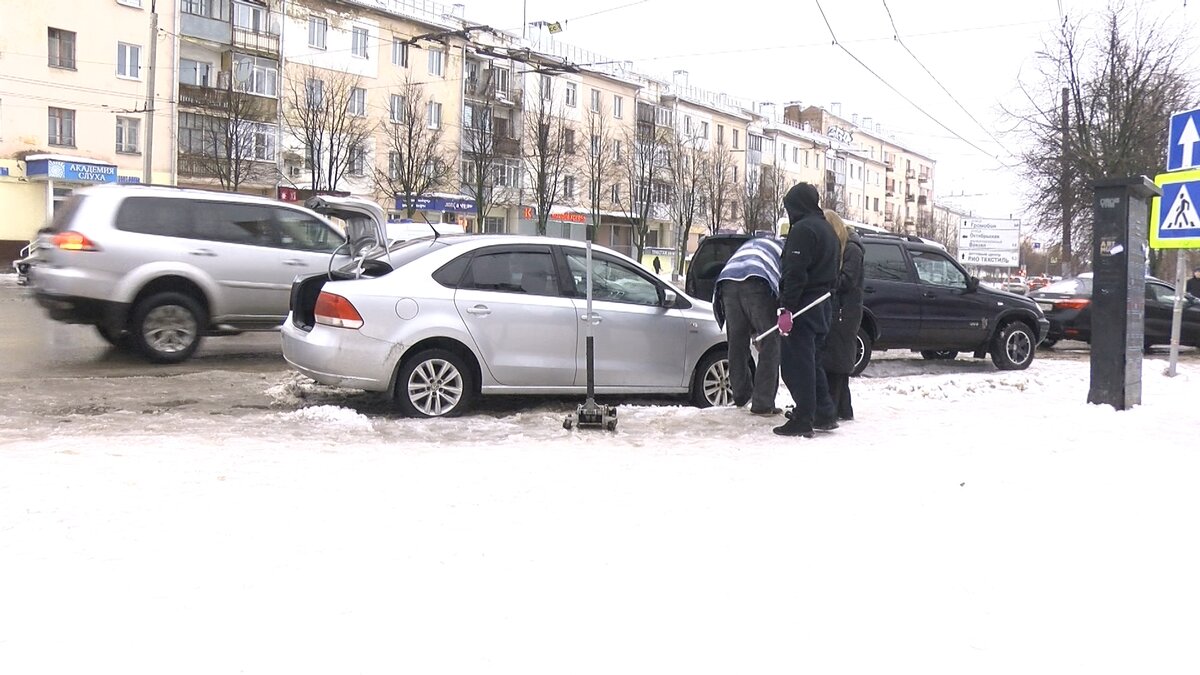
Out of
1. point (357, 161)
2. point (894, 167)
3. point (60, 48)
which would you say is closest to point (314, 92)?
point (357, 161)

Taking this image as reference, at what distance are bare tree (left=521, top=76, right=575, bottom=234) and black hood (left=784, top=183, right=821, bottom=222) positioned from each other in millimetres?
38081

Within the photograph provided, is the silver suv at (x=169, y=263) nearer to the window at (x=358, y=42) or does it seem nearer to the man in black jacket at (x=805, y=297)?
the man in black jacket at (x=805, y=297)

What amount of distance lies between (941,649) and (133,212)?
9.33 m

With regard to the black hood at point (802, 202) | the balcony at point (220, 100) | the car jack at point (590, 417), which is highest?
the balcony at point (220, 100)

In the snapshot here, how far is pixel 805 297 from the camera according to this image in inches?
274

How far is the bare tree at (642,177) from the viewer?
5244cm

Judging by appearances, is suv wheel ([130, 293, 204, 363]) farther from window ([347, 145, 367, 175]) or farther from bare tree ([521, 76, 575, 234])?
bare tree ([521, 76, 575, 234])

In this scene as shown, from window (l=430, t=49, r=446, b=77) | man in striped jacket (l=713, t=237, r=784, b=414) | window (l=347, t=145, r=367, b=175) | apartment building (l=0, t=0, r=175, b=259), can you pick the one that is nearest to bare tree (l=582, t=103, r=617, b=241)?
window (l=430, t=49, r=446, b=77)

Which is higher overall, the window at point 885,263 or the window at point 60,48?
the window at point 60,48

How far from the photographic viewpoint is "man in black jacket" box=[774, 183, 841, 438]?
22.5ft

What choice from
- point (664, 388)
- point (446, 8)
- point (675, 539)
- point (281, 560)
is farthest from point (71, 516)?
point (446, 8)

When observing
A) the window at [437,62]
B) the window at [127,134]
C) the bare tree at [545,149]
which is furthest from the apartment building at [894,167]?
the window at [127,134]

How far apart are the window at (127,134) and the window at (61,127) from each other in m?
1.70

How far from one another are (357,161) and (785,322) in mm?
39816
